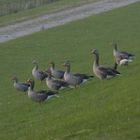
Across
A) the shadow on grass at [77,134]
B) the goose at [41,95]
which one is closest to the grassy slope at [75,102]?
the shadow on grass at [77,134]

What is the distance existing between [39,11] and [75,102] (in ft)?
147

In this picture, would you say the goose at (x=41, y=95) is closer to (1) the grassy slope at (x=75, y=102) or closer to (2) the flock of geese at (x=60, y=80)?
(2) the flock of geese at (x=60, y=80)

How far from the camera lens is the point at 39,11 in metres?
68.0

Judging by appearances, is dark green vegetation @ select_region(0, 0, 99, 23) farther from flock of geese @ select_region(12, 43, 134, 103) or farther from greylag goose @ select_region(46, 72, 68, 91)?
greylag goose @ select_region(46, 72, 68, 91)

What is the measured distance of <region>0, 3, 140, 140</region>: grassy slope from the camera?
1842 centimetres

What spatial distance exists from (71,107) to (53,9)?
47308 millimetres

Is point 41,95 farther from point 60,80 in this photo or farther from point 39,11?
point 39,11

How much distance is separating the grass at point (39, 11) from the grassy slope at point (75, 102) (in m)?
16.5

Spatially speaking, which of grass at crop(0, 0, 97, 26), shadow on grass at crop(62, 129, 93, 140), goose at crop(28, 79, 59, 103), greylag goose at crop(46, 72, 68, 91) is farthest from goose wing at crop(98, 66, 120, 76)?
grass at crop(0, 0, 97, 26)

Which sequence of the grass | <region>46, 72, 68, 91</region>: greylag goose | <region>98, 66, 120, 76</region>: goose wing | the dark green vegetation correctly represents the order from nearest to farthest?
<region>46, 72, 68, 91</region>: greylag goose → <region>98, 66, 120, 76</region>: goose wing → the grass → the dark green vegetation

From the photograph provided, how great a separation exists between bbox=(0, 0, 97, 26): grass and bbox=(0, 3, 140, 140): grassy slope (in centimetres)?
1649

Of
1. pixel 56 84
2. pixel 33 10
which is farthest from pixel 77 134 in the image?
pixel 33 10

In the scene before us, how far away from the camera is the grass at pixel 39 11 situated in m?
63.5

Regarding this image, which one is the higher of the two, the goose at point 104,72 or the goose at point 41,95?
the goose at point 104,72
